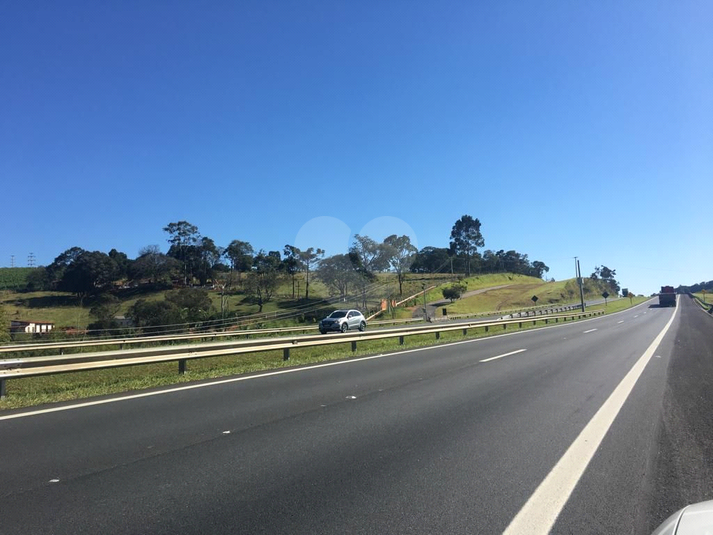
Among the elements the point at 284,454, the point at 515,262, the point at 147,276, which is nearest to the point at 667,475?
the point at 284,454

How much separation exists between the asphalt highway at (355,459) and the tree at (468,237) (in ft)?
431

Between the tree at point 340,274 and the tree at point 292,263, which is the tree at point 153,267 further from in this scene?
the tree at point 340,274

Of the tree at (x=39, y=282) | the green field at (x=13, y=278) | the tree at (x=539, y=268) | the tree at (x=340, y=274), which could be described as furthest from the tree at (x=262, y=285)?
the tree at (x=539, y=268)

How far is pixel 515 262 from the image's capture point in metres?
171

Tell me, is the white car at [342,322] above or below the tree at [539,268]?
below

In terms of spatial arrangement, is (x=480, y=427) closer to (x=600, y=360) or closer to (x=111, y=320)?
(x=600, y=360)

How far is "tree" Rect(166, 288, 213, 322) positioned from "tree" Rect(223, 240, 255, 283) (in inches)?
1290

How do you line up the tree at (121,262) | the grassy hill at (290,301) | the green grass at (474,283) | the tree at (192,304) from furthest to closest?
the tree at (121,262), the green grass at (474,283), the grassy hill at (290,301), the tree at (192,304)

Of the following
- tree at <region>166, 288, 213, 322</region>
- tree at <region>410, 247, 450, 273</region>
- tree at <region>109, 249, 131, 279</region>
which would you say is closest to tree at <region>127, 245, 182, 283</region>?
tree at <region>109, 249, 131, 279</region>

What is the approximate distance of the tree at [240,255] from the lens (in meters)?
97.3

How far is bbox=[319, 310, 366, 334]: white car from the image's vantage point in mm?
33562

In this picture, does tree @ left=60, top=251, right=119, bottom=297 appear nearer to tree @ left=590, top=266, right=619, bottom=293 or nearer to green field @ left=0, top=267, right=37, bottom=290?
green field @ left=0, top=267, right=37, bottom=290

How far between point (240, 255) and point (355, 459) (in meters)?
96.4

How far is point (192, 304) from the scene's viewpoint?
60.7 meters
